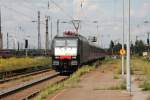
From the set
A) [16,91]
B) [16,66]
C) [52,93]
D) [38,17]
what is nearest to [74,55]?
Result: [16,66]

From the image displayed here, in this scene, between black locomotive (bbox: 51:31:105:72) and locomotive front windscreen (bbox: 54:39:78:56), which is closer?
black locomotive (bbox: 51:31:105:72)

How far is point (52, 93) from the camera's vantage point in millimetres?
21672

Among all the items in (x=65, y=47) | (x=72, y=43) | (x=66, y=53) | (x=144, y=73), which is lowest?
(x=144, y=73)

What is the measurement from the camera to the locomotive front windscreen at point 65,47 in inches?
1661

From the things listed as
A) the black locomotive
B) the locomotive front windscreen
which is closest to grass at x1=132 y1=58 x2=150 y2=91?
the black locomotive

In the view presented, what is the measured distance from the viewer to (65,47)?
42438 mm

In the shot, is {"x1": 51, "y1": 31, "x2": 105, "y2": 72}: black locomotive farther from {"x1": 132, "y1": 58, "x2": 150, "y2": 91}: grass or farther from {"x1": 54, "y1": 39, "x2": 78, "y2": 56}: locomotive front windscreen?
{"x1": 132, "y1": 58, "x2": 150, "y2": 91}: grass

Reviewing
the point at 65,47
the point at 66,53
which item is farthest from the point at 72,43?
the point at 66,53

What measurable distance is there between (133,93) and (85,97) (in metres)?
2.69

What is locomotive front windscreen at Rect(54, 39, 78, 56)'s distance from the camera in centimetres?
4219

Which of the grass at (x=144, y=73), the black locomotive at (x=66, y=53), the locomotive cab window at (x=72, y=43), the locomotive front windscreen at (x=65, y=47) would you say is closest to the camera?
the grass at (x=144, y=73)

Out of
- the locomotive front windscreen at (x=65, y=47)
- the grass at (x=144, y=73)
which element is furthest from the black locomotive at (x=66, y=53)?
the grass at (x=144, y=73)

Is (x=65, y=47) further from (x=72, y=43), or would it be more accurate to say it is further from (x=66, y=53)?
(x=72, y=43)

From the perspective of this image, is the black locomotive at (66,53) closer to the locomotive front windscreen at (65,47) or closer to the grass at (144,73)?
the locomotive front windscreen at (65,47)
